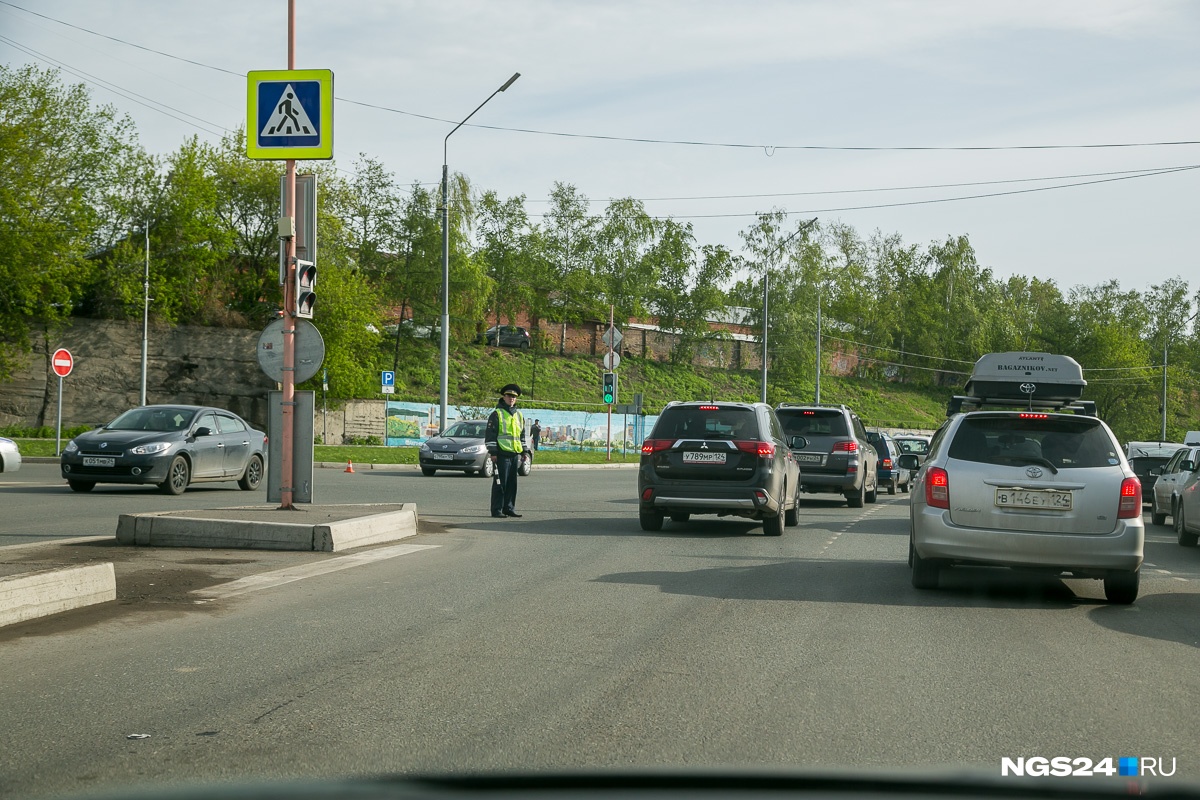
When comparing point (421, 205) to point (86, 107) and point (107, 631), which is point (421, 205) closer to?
point (86, 107)

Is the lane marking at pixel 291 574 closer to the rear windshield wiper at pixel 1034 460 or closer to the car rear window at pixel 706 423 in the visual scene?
the car rear window at pixel 706 423

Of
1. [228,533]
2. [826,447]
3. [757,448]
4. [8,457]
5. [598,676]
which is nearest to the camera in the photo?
[598,676]

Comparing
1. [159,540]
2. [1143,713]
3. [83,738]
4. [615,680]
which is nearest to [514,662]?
[615,680]

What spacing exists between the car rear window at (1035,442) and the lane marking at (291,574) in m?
5.59

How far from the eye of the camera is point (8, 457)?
24.2m

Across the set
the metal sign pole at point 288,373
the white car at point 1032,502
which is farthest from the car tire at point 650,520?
the white car at point 1032,502

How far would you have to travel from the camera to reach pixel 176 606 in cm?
857

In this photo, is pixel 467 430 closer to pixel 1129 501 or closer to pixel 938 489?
pixel 938 489

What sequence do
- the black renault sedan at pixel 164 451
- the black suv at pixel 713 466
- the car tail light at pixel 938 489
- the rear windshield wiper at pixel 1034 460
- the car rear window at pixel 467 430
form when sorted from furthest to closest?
the car rear window at pixel 467 430, the black renault sedan at pixel 164 451, the black suv at pixel 713 466, the car tail light at pixel 938 489, the rear windshield wiper at pixel 1034 460

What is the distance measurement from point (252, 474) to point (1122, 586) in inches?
652

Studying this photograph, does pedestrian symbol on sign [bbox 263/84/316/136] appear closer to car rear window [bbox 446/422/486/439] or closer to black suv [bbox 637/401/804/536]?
black suv [bbox 637/401/804/536]

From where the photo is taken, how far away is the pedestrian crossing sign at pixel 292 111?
45.3 feet

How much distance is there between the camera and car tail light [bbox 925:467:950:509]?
976cm

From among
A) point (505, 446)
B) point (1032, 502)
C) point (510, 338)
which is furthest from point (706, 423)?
Answer: point (510, 338)
